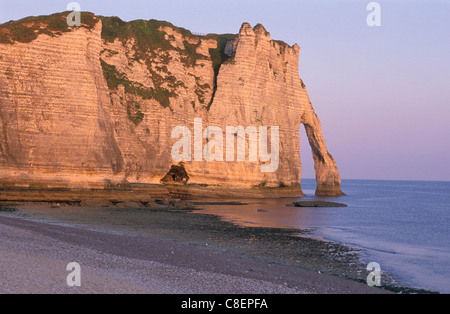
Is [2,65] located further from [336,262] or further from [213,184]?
[336,262]

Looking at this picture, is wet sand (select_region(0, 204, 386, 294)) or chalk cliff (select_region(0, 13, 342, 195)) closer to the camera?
wet sand (select_region(0, 204, 386, 294))

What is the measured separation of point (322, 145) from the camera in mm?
66188

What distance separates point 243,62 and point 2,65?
1068 inches

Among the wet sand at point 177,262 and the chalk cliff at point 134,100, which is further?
the chalk cliff at point 134,100

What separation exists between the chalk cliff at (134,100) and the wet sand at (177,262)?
16.1 m

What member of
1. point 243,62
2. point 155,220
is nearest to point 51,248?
point 155,220

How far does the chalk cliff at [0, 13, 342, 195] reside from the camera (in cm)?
3472

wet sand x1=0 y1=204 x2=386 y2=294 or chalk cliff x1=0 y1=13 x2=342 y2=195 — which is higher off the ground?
chalk cliff x1=0 y1=13 x2=342 y2=195

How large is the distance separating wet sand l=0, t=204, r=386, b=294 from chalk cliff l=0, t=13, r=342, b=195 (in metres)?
16.1

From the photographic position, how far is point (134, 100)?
46.7 metres

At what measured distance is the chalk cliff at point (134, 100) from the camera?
34.7 meters

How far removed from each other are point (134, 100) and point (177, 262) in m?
37.0

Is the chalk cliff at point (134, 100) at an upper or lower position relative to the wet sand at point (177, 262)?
upper
